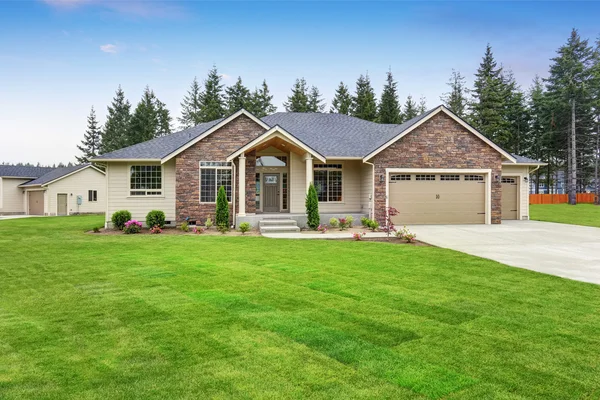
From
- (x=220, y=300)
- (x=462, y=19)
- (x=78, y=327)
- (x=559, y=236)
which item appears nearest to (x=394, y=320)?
(x=220, y=300)

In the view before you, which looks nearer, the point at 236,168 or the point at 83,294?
the point at 83,294

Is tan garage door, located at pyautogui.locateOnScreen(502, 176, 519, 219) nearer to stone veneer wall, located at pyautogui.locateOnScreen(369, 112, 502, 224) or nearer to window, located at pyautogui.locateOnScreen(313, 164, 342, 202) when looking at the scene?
stone veneer wall, located at pyautogui.locateOnScreen(369, 112, 502, 224)

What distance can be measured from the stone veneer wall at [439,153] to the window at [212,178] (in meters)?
6.68

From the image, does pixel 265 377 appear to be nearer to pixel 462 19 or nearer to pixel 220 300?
→ pixel 220 300

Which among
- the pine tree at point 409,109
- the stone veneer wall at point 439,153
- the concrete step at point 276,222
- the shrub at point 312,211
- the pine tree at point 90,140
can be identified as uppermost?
the pine tree at point 409,109

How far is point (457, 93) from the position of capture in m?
46.8

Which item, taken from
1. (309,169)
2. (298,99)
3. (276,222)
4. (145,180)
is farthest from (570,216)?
(298,99)

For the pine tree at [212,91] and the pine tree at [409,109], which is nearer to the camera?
the pine tree at [212,91]

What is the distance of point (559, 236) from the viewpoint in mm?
13789

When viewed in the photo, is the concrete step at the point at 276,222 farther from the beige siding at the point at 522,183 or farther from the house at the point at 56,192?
the house at the point at 56,192

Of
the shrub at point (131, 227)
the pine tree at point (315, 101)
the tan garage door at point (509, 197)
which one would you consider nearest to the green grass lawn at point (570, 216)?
the tan garage door at point (509, 197)

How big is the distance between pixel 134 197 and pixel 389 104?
1277 inches

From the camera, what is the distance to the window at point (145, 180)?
1777cm

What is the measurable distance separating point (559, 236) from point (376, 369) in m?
13.4
